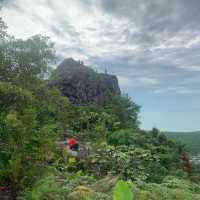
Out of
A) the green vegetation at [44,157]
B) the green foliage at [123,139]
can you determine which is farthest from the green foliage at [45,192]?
the green foliage at [123,139]

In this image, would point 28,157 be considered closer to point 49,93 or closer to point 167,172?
point 49,93

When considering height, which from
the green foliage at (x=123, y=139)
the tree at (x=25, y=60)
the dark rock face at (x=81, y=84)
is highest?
the dark rock face at (x=81, y=84)

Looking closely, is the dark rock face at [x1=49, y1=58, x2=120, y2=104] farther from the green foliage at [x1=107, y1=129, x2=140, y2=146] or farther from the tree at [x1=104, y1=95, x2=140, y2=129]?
the green foliage at [x1=107, y1=129, x2=140, y2=146]

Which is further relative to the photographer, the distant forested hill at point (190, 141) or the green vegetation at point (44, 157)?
the distant forested hill at point (190, 141)

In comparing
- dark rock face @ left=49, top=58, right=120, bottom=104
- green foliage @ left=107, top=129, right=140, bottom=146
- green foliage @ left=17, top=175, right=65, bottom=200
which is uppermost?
dark rock face @ left=49, top=58, right=120, bottom=104

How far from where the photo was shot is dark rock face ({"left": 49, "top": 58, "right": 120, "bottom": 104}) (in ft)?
94.1

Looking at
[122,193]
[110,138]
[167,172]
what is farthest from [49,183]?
[110,138]

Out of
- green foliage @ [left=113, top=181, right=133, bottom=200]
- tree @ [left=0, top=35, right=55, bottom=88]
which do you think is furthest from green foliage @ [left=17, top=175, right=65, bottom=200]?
green foliage @ [left=113, top=181, right=133, bottom=200]

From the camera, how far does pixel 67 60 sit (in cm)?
3391

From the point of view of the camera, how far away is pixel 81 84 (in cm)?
2959

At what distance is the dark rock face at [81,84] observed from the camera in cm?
2869

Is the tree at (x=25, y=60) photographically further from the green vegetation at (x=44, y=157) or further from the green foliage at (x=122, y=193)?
the green foliage at (x=122, y=193)

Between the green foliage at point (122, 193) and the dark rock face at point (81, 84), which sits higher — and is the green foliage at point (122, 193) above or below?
below

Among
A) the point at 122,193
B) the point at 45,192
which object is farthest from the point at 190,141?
the point at 122,193
